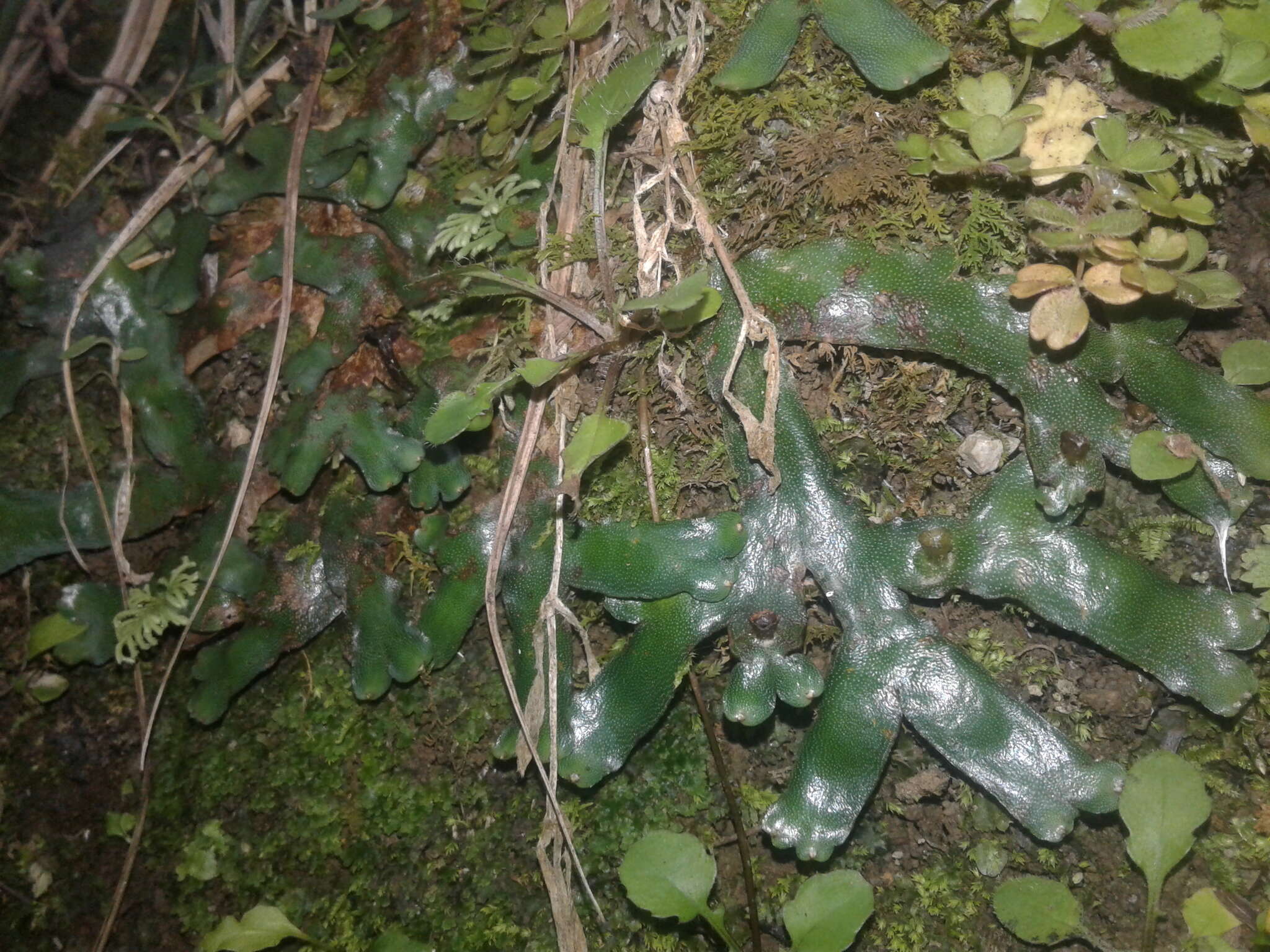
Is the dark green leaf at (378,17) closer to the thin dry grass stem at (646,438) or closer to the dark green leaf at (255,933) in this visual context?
the thin dry grass stem at (646,438)

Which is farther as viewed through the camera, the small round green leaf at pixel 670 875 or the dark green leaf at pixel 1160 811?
the small round green leaf at pixel 670 875

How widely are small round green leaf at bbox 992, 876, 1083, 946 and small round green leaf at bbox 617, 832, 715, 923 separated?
53 cm

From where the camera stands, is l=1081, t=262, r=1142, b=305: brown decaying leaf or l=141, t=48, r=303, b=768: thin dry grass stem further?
l=141, t=48, r=303, b=768: thin dry grass stem

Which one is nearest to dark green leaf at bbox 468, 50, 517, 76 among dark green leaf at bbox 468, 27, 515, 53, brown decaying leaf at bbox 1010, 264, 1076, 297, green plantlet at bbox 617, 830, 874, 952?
dark green leaf at bbox 468, 27, 515, 53

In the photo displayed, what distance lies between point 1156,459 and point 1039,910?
830mm

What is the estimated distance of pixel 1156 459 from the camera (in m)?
1.58

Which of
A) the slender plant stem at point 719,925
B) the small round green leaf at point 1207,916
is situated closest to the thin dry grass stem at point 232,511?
the slender plant stem at point 719,925

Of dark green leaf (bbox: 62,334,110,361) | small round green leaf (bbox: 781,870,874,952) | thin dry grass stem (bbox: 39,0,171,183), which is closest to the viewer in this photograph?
small round green leaf (bbox: 781,870,874,952)

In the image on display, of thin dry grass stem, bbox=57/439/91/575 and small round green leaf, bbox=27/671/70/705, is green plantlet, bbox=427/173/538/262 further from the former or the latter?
small round green leaf, bbox=27/671/70/705

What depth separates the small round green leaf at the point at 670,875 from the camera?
165 centimetres

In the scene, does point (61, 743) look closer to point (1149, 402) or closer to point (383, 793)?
point (383, 793)

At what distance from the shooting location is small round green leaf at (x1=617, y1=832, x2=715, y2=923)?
165cm

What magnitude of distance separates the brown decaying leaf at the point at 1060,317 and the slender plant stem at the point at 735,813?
906 millimetres

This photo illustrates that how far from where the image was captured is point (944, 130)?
1.73 meters
